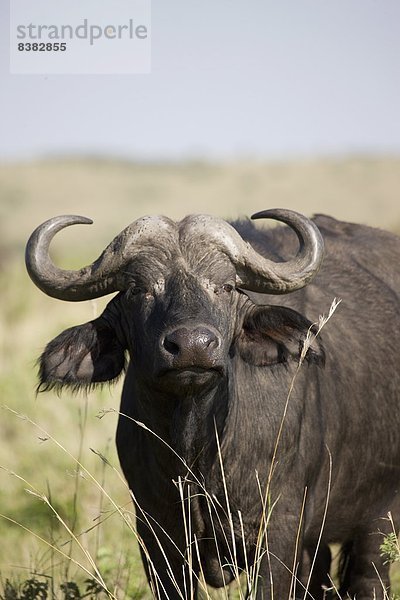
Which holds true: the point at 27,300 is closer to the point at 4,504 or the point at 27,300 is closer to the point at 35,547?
the point at 4,504

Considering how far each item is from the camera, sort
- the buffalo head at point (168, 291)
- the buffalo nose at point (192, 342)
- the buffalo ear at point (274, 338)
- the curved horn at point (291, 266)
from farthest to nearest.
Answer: the buffalo ear at point (274, 338)
the curved horn at point (291, 266)
the buffalo head at point (168, 291)
the buffalo nose at point (192, 342)

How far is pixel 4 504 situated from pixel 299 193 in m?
75.6

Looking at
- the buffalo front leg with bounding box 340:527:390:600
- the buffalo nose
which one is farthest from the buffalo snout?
the buffalo front leg with bounding box 340:527:390:600

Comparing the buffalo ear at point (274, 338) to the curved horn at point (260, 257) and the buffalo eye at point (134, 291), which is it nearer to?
the curved horn at point (260, 257)

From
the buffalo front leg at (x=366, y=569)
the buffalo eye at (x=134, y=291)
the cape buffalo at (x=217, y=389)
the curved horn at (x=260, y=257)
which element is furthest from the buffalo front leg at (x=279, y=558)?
the buffalo eye at (x=134, y=291)

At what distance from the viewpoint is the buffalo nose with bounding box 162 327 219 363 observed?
185 inches

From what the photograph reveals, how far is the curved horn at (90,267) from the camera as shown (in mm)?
5363

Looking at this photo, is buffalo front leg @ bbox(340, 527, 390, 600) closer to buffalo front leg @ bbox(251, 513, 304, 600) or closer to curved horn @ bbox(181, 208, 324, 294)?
buffalo front leg @ bbox(251, 513, 304, 600)

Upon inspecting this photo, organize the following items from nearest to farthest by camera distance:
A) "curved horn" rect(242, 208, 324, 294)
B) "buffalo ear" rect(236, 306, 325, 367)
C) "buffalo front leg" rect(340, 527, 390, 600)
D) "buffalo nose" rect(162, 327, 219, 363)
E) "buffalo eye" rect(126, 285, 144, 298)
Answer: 1. "buffalo nose" rect(162, 327, 219, 363)
2. "buffalo eye" rect(126, 285, 144, 298)
3. "curved horn" rect(242, 208, 324, 294)
4. "buffalo ear" rect(236, 306, 325, 367)
5. "buffalo front leg" rect(340, 527, 390, 600)

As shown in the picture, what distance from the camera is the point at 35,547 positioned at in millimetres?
8008

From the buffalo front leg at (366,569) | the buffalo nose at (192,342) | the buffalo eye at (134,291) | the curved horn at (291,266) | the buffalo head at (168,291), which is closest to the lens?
the buffalo nose at (192,342)

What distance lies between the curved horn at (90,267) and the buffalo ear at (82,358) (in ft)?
0.63

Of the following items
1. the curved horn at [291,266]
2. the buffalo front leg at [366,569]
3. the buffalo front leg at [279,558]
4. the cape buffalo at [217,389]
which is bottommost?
the buffalo front leg at [366,569]

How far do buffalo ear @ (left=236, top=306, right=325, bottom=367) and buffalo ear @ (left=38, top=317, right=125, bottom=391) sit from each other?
0.64 meters
